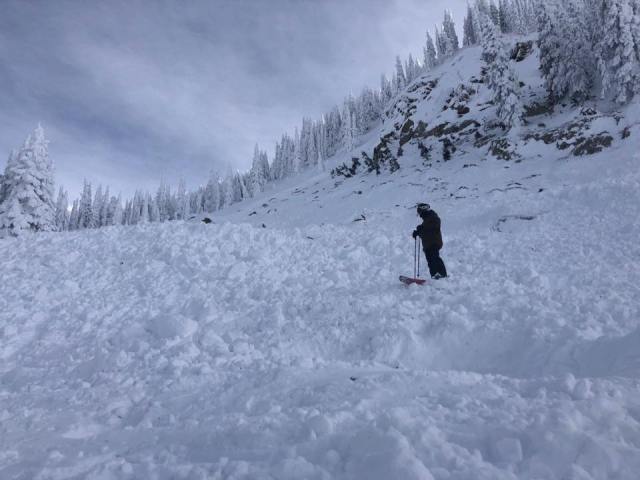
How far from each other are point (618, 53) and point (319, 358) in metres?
41.6

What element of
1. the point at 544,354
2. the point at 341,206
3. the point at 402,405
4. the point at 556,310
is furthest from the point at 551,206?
the point at 341,206

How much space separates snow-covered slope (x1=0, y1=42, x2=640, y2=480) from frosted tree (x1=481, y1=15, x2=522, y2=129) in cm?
2528

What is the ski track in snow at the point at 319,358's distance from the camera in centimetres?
369

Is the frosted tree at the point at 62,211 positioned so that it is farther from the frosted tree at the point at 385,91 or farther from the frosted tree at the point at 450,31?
the frosted tree at the point at 450,31

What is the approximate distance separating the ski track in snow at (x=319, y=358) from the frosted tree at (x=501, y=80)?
27284 mm

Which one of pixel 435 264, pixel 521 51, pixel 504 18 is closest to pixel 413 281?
pixel 435 264

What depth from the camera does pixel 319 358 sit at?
6875 millimetres

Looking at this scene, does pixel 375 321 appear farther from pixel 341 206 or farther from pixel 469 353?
pixel 341 206

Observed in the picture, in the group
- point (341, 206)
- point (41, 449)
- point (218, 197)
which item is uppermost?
point (218, 197)

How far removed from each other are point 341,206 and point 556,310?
31.8 meters

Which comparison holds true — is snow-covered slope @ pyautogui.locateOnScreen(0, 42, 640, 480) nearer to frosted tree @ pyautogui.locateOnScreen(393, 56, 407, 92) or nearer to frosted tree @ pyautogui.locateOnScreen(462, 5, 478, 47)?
frosted tree @ pyautogui.locateOnScreen(462, 5, 478, 47)

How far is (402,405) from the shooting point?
448cm

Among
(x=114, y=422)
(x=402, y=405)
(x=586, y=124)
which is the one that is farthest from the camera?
(x=586, y=124)

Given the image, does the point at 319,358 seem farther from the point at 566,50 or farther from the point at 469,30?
the point at 469,30
